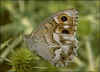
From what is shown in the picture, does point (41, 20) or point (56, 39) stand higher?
point (41, 20)

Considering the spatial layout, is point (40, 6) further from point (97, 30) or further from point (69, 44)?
point (69, 44)

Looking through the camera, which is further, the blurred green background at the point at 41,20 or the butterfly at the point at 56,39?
the blurred green background at the point at 41,20

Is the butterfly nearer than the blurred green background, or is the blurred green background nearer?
the butterfly

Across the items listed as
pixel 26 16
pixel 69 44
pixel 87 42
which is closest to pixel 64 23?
pixel 69 44
